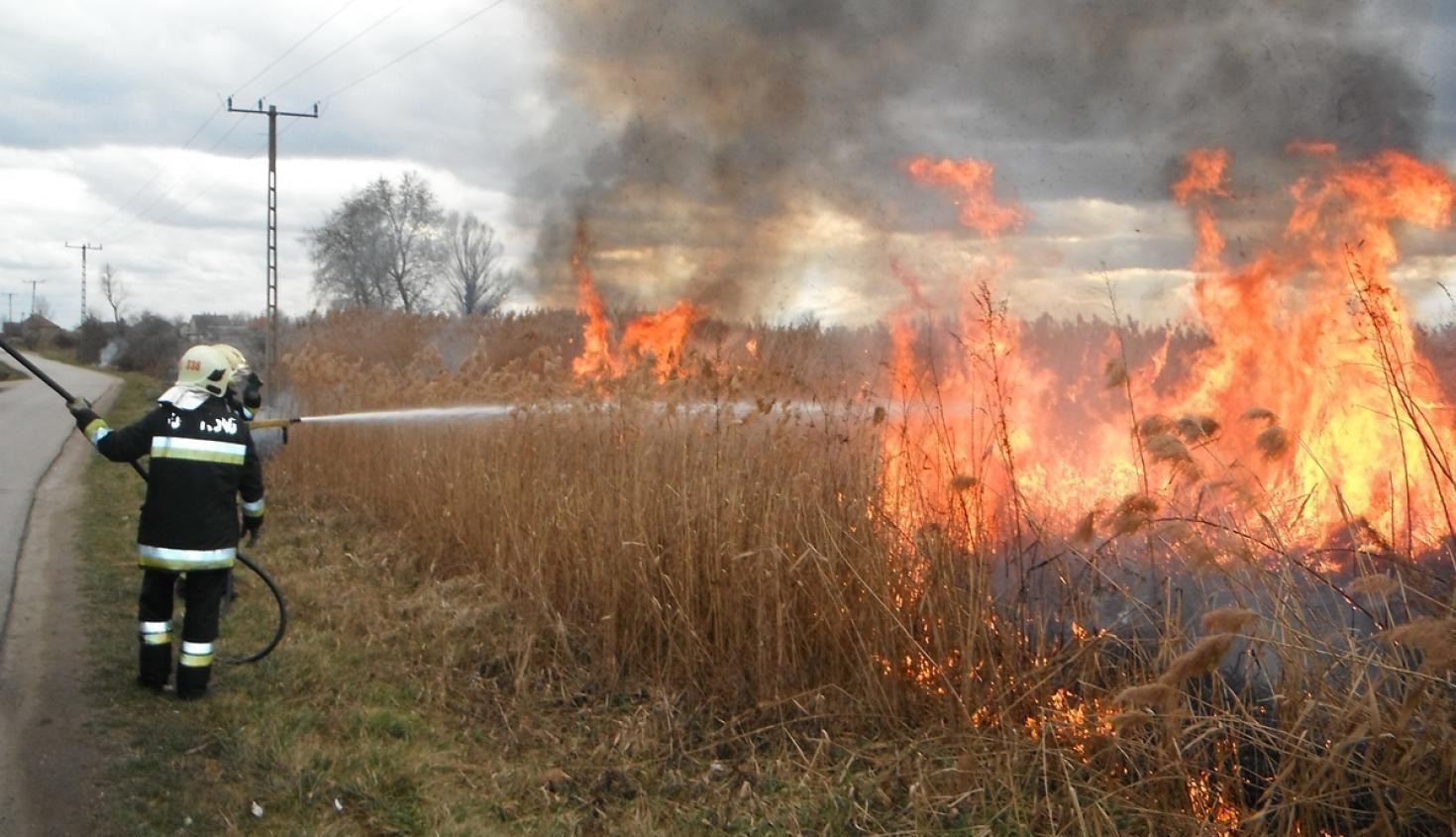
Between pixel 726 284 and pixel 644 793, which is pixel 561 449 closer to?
pixel 644 793

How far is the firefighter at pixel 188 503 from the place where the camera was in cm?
576

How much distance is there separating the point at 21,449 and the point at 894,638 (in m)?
15.6

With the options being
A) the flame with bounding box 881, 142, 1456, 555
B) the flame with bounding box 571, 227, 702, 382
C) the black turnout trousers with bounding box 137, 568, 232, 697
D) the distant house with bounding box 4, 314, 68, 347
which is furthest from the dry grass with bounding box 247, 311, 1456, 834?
the distant house with bounding box 4, 314, 68, 347

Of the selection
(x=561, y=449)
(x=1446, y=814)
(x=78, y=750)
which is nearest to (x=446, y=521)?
(x=561, y=449)

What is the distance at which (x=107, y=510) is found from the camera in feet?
37.5

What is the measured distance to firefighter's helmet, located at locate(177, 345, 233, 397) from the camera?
19.2 feet

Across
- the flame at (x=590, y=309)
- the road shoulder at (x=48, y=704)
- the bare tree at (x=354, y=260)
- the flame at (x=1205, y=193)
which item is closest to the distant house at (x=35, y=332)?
the bare tree at (x=354, y=260)

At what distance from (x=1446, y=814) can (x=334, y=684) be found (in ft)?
16.8

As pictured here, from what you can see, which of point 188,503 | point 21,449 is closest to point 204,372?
point 188,503

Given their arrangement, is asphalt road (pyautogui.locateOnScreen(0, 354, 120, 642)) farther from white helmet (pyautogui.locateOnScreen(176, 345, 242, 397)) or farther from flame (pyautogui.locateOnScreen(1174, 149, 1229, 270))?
flame (pyautogui.locateOnScreen(1174, 149, 1229, 270))

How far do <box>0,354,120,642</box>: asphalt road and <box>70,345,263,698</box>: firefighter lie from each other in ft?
5.35

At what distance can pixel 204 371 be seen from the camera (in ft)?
19.2

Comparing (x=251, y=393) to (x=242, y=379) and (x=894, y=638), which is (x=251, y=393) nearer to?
(x=242, y=379)

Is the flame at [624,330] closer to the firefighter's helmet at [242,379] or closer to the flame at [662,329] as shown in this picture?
the flame at [662,329]
